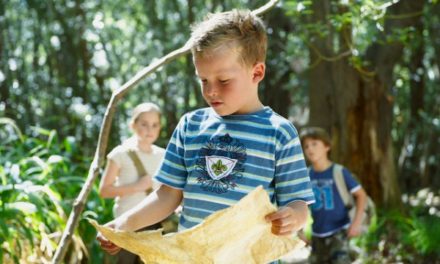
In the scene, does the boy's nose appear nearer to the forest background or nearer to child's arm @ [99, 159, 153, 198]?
child's arm @ [99, 159, 153, 198]

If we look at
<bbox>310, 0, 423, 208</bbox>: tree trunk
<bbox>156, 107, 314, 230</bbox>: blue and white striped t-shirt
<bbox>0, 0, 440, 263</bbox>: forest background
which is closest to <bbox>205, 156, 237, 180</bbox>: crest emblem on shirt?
<bbox>156, 107, 314, 230</bbox>: blue and white striped t-shirt

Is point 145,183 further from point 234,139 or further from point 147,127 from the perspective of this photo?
point 234,139

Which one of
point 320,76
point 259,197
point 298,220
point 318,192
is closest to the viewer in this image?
point 259,197

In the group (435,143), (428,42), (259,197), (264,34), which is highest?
(264,34)

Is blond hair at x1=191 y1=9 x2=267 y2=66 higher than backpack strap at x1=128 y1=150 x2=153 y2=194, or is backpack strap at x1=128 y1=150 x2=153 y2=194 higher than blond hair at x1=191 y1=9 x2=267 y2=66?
blond hair at x1=191 y1=9 x2=267 y2=66

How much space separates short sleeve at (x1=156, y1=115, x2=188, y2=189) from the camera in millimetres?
2580

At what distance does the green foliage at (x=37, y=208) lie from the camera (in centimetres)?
461

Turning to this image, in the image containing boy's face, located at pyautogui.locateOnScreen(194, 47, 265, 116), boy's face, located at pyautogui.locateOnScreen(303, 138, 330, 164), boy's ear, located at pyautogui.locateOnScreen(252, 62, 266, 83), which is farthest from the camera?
boy's face, located at pyautogui.locateOnScreen(303, 138, 330, 164)

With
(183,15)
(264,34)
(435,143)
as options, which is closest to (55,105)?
(183,15)

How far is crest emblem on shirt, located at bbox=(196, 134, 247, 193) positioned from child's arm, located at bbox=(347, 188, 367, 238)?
3199 mm

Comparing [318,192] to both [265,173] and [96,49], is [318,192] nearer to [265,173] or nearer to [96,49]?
[265,173]

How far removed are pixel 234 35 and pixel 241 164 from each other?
43cm

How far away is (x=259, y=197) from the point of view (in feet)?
6.95

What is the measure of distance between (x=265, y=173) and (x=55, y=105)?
9166mm
